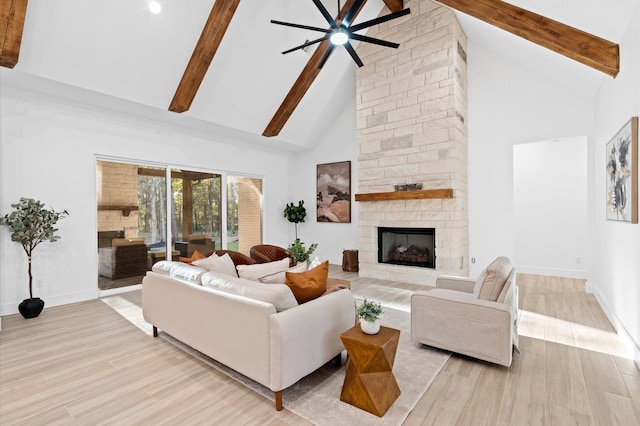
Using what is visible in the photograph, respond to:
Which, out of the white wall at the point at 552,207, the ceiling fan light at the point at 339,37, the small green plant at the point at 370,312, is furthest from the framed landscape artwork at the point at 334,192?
the small green plant at the point at 370,312

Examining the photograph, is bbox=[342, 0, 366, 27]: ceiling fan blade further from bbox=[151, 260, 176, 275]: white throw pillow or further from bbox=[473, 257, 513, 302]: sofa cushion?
bbox=[151, 260, 176, 275]: white throw pillow

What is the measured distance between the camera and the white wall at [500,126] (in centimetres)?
487

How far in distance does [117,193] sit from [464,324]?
5.44m

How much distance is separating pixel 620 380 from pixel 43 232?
6.25 m

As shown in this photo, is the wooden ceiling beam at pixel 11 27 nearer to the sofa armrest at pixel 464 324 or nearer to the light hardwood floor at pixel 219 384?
the light hardwood floor at pixel 219 384

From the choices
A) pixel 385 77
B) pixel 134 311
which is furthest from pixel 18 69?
pixel 385 77

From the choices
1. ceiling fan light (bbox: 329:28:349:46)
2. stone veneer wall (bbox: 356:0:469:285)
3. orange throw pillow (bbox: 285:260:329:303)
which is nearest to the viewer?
orange throw pillow (bbox: 285:260:329:303)

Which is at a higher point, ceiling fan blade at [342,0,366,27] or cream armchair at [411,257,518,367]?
ceiling fan blade at [342,0,366,27]

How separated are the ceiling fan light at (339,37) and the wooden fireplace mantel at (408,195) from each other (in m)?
2.70

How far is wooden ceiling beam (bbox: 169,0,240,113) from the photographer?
13.8 feet

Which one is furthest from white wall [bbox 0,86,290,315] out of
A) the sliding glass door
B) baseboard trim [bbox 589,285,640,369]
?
baseboard trim [bbox 589,285,640,369]

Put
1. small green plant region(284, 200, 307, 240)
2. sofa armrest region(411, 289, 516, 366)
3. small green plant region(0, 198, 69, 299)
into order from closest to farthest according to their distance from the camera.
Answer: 1. sofa armrest region(411, 289, 516, 366)
2. small green plant region(0, 198, 69, 299)
3. small green plant region(284, 200, 307, 240)

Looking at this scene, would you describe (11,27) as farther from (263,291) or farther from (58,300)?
(263,291)

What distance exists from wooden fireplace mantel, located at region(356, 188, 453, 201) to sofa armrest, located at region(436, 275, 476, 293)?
1.96m
